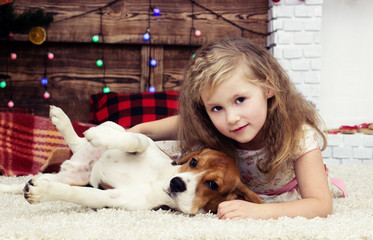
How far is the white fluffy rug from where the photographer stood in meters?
0.79

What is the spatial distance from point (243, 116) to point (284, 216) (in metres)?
0.30

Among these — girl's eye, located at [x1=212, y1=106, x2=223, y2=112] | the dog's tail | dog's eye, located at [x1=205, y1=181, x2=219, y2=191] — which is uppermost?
girl's eye, located at [x1=212, y1=106, x2=223, y2=112]

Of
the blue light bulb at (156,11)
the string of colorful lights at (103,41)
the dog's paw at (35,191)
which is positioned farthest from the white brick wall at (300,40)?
Result: the dog's paw at (35,191)

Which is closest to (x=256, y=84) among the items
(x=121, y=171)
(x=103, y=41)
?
(x=121, y=171)

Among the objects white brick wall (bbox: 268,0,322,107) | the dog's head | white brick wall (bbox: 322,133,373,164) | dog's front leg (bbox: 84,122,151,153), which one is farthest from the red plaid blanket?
white brick wall (bbox: 322,133,373,164)

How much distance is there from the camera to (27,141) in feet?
7.37

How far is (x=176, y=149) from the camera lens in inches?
60.1

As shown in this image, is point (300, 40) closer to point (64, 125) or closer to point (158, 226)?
point (64, 125)

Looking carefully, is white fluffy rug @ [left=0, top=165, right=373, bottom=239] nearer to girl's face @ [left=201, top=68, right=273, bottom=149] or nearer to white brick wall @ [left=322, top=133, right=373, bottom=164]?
girl's face @ [left=201, top=68, right=273, bottom=149]

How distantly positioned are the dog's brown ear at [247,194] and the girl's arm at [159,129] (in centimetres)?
60

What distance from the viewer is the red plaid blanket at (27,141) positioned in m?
2.13

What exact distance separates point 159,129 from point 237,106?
0.55 meters

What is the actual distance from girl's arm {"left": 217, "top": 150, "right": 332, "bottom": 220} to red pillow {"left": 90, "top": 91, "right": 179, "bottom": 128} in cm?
142

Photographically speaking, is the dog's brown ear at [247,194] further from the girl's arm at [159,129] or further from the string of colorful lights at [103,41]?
the string of colorful lights at [103,41]
